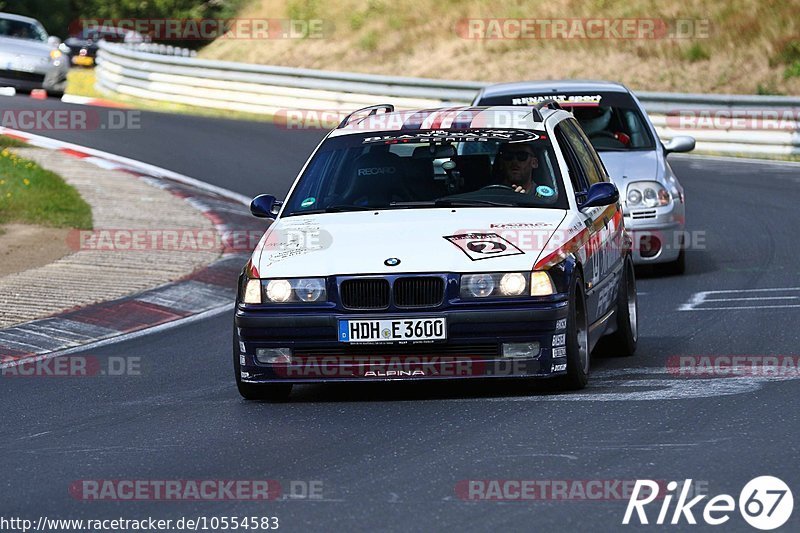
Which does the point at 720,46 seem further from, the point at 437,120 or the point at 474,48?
the point at 437,120

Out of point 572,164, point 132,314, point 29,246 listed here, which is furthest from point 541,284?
point 29,246

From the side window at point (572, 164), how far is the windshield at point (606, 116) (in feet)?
15.9

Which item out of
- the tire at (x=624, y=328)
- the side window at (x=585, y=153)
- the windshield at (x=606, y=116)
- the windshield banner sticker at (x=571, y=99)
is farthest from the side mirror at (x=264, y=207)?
the windshield banner sticker at (x=571, y=99)

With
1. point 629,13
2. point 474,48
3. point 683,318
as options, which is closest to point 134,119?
point 474,48

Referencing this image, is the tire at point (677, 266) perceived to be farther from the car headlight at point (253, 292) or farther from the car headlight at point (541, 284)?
the car headlight at point (253, 292)

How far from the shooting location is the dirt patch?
14.2m

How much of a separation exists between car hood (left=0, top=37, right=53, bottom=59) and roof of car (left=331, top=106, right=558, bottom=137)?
21389mm

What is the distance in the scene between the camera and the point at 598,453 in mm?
6691

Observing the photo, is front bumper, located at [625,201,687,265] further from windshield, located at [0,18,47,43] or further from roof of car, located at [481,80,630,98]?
windshield, located at [0,18,47,43]

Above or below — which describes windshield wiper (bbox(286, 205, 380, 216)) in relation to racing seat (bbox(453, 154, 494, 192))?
below

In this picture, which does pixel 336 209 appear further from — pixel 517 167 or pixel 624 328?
pixel 624 328

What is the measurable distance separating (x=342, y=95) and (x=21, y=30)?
22.2ft

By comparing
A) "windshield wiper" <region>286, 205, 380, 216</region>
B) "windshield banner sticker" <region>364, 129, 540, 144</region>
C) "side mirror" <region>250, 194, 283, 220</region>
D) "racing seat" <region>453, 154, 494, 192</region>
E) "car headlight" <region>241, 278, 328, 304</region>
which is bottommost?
"car headlight" <region>241, 278, 328, 304</region>

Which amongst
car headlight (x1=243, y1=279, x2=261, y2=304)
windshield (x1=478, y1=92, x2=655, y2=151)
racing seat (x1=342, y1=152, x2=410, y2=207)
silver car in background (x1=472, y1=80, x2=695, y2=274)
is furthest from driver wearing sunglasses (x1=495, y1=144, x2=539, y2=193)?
windshield (x1=478, y1=92, x2=655, y2=151)
